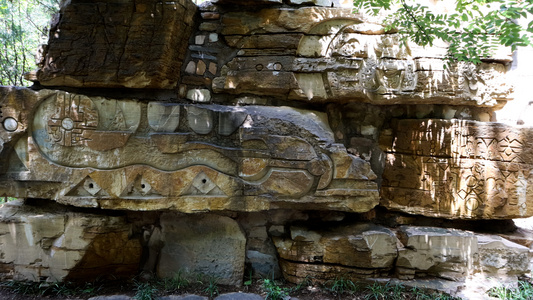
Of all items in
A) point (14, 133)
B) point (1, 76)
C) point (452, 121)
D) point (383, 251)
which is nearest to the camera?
point (14, 133)

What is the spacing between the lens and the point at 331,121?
304 centimetres

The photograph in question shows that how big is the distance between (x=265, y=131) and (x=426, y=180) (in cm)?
165

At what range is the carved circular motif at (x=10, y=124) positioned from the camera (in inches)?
96.3

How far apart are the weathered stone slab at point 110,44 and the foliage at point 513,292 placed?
11.1 feet

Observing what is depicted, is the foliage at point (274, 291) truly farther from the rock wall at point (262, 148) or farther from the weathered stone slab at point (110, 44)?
the weathered stone slab at point (110, 44)

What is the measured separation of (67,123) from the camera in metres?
2.51

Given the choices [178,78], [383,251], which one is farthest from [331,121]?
[178,78]

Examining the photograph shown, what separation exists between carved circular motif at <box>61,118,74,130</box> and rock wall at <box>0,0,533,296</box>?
0.03m

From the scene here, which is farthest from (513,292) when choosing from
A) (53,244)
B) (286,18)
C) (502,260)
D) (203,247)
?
(53,244)

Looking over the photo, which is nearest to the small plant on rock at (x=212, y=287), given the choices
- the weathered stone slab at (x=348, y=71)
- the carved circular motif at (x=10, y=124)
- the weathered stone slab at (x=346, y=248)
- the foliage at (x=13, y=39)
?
the weathered stone slab at (x=346, y=248)

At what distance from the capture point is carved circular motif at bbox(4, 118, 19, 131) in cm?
245

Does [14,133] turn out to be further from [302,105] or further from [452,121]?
[452,121]

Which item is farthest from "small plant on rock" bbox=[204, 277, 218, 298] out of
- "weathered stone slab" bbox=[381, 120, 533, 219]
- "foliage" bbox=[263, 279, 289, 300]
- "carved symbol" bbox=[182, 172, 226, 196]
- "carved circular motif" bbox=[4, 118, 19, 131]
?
"carved circular motif" bbox=[4, 118, 19, 131]

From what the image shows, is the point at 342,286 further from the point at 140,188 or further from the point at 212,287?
the point at 140,188
